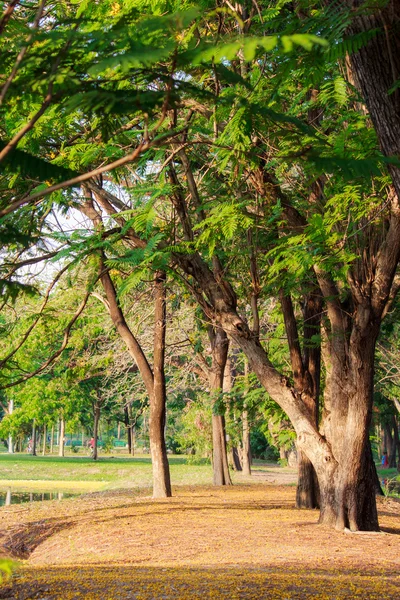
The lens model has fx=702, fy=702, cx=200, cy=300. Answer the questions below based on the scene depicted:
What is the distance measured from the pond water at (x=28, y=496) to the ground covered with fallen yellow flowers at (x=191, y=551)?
7179 millimetres

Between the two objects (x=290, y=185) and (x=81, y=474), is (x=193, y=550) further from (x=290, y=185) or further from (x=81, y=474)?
(x=81, y=474)

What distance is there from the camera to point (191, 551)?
851 centimetres

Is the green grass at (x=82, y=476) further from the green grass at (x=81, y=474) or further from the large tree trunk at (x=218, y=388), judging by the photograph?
the large tree trunk at (x=218, y=388)

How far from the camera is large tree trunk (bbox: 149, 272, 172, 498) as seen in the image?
14617mm

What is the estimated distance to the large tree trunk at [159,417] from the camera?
1462 centimetres

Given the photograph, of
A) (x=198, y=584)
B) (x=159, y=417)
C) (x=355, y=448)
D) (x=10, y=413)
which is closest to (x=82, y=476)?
(x=10, y=413)

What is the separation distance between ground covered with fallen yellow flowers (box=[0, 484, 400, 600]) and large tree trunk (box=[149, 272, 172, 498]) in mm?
451

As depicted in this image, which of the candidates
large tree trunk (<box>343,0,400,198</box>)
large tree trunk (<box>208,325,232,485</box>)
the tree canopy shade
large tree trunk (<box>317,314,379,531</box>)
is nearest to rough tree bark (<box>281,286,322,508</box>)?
the tree canopy shade

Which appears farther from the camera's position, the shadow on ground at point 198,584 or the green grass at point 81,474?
the green grass at point 81,474

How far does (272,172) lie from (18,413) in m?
28.8

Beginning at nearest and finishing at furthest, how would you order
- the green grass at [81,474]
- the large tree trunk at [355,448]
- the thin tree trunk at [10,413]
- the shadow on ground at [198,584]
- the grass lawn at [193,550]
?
the shadow on ground at [198,584] < the grass lawn at [193,550] < the large tree trunk at [355,448] < the green grass at [81,474] < the thin tree trunk at [10,413]

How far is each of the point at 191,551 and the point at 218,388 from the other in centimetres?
917

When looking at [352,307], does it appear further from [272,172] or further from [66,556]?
[66,556]

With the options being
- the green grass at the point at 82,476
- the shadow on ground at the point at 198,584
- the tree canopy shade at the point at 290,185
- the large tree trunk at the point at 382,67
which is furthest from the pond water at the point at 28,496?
the large tree trunk at the point at 382,67
